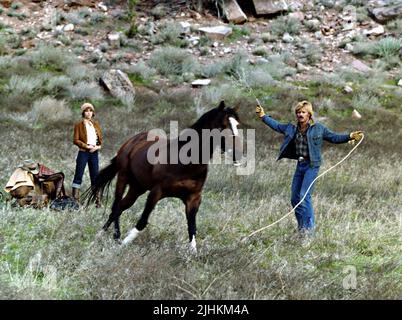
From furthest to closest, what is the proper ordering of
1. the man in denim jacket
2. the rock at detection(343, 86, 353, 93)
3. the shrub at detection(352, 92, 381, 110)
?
the rock at detection(343, 86, 353, 93), the shrub at detection(352, 92, 381, 110), the man in denim jacket

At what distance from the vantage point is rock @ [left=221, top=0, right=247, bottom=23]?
24281 millimetres

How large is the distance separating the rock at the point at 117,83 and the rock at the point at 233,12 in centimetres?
836

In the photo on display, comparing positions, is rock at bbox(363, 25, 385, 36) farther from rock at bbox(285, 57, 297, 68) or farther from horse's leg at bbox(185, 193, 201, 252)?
horse's leg at bbox(185, 193, 201, 252)

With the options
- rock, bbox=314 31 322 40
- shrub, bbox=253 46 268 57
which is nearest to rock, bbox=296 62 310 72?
shrub, bbox=253 46 268 57

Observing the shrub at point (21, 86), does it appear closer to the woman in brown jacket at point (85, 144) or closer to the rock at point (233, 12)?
the woman in brown jacket at point (85, 144)

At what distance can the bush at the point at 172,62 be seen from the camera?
19.6 meters

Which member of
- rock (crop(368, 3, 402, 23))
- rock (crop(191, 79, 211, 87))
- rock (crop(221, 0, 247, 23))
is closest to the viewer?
rock (crop(191, 79, 211, 87))

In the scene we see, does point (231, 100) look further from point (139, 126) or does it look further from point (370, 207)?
point (370, 207)

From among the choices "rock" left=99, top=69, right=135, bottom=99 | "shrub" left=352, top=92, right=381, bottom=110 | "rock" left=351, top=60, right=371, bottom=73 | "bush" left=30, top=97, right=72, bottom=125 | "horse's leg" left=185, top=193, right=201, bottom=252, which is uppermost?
"horse's leg" left=185, top=193, right=201, bottom=252

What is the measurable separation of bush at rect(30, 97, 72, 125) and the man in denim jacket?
9017 mm

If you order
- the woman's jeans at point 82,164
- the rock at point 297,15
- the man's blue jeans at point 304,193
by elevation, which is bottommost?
the rock at point 297,15

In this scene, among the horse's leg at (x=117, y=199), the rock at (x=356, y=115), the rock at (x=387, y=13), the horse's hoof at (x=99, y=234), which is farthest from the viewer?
the rock at (x=387, y=13)

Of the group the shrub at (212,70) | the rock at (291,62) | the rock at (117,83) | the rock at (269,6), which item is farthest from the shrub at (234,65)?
the rock at (269,6)

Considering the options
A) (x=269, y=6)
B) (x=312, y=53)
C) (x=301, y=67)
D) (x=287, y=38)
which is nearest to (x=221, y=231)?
(x=301, y=67)
